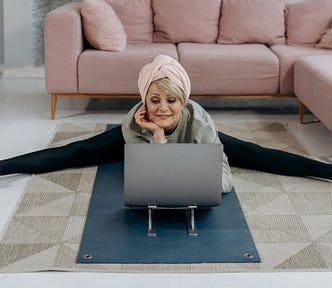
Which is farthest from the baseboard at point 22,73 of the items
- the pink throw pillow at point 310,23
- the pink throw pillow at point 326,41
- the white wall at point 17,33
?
the pink throw pillow at point 326,41

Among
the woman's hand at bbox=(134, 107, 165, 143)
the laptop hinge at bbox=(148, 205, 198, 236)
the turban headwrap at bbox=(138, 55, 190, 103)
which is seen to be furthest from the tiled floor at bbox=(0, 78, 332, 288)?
the turban headwrap at bbox=(138, 55, 190, 103)

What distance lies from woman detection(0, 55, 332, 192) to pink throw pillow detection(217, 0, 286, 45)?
5.11ft

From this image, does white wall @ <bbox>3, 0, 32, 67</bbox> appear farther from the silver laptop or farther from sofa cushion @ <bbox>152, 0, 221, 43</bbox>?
the silver laptop

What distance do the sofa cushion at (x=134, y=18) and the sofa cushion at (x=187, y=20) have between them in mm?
94

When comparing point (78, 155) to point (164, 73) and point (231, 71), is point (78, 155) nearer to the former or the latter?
point (164, 73)

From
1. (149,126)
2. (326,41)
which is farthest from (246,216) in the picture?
(326,41)

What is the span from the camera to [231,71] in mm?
4375

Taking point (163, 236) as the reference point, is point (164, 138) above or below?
above

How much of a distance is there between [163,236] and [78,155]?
92 centimetres

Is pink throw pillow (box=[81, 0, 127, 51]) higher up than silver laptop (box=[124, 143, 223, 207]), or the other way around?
silver laptop (box=[124, 143, 223, 207])

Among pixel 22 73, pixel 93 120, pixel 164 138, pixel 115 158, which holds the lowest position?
pixel 22 73

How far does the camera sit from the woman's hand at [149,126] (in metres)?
2.91

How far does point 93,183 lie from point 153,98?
0.63 metres

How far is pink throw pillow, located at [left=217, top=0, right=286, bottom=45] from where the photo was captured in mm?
4805
